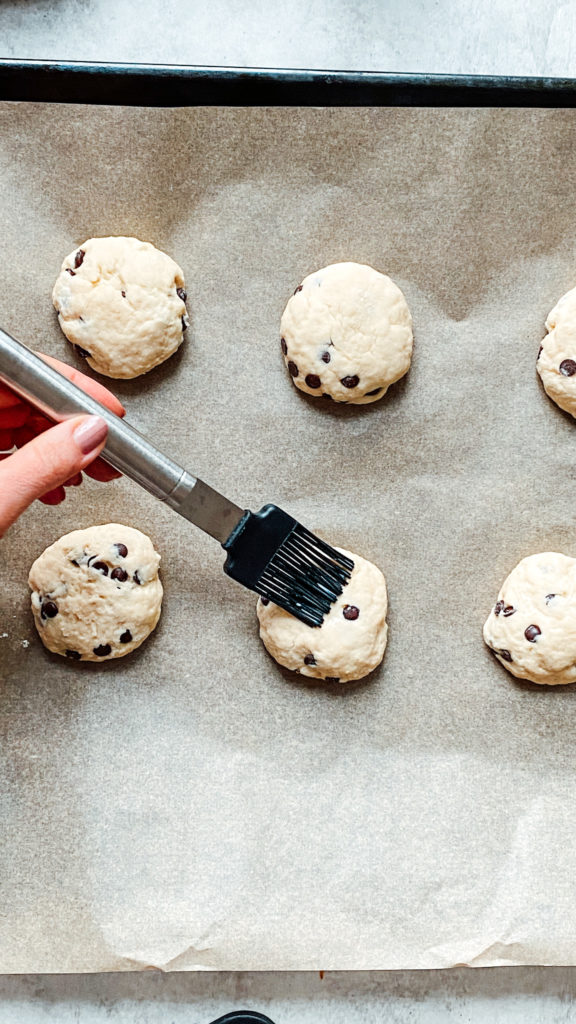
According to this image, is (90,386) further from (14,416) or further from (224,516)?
(224,516)

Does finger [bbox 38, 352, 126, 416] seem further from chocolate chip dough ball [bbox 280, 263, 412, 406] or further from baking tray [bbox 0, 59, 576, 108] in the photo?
baking tray [bbox 0, 59, 576, 108]

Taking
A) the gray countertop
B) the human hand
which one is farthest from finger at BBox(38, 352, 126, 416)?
the gray countertop

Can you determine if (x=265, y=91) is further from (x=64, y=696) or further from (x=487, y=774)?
(x=487, y=774)

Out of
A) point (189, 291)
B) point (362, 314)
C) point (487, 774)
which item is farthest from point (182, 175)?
point (487, 774)

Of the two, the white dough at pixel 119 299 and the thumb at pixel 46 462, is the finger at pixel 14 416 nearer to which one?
the white dough at pixel 119 299

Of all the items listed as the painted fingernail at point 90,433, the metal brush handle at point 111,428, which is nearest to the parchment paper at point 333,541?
the metal brush handle at point 111,428

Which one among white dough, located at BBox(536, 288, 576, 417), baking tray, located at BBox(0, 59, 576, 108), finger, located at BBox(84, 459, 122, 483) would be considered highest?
baking tray, located at BBox(0, 59, 576, 108)
